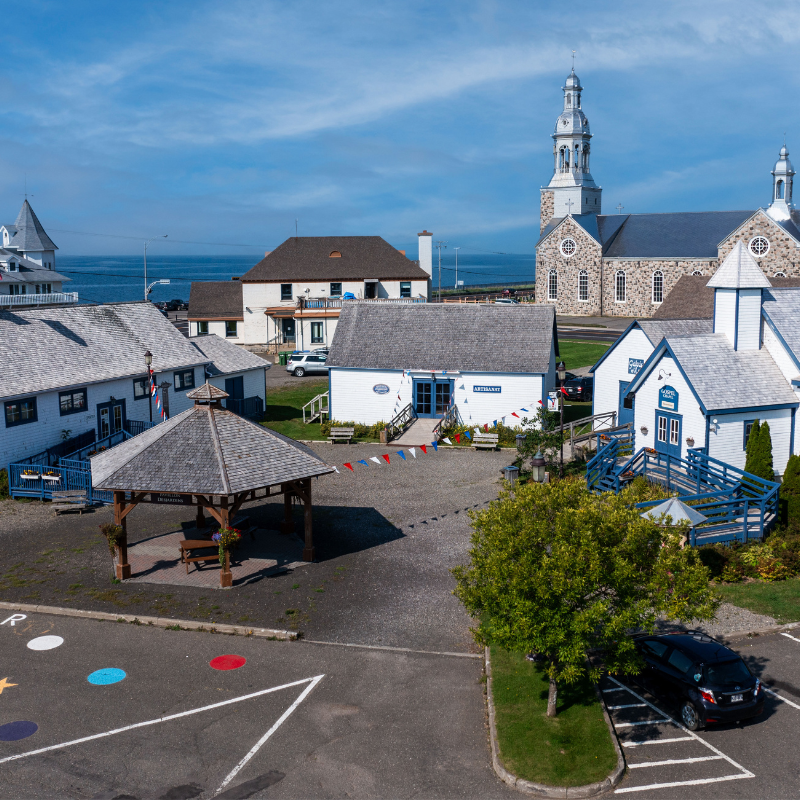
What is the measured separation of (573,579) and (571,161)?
79340mm

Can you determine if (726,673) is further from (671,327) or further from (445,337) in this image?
(445,337)

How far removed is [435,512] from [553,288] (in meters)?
63.2

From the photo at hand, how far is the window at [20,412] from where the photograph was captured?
28922 mm

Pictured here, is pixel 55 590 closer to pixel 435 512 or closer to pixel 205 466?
pixel 205 466

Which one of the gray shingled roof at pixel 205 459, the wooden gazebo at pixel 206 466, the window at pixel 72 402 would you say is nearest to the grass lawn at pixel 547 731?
the wooden gazebo at pixel 206 466

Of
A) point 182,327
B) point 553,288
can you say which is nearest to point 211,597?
point 182,327

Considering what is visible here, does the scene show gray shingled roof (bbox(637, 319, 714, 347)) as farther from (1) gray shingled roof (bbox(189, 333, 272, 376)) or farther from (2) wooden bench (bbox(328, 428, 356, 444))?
(1) gray shingled roof (bbox(189, 333, 272, 376))

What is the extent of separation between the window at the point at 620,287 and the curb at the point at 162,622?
226 ft

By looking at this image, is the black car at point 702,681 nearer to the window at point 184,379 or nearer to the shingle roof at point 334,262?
the window at point 184,379

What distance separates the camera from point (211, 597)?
19766 millimetres

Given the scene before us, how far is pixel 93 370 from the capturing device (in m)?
32.9

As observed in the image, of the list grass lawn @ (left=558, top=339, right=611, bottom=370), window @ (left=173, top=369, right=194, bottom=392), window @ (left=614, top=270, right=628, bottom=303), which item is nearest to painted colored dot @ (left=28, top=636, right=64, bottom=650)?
window @ (left=173, top=369, right=194, bottom=392)

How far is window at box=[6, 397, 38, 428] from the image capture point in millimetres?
28922

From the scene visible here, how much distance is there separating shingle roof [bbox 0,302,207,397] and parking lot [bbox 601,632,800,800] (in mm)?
23050
